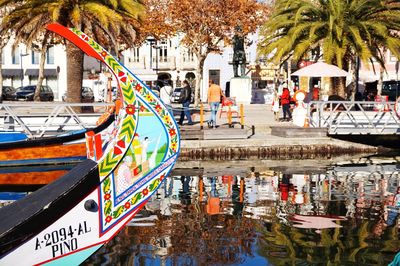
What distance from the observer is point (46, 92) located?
5538 cm

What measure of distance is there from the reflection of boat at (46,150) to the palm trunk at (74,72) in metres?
8.88

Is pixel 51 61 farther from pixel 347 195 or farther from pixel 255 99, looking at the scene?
pixel 347 195

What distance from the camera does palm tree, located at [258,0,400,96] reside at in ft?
95.7

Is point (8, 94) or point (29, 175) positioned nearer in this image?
point (29, 175)

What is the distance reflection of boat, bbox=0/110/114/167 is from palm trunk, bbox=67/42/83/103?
29.1 ft

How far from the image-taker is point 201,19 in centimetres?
4334

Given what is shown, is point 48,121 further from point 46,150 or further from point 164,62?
point 164,62

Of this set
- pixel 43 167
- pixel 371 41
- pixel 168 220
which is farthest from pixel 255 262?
pixel 371 41

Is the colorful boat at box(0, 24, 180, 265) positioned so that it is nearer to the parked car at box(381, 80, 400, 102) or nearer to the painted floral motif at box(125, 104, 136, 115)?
the painted floral motif at box(125, 104, 136, 115)

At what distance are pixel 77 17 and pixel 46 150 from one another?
794 cm

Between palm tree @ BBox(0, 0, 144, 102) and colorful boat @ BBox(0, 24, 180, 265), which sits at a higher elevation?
palm tree @ BBox(0, 0, 144, 102)

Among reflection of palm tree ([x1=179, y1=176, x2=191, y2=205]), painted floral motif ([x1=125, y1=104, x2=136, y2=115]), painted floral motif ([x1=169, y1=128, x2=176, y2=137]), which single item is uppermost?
painted floral motif ([x1=125, y1=104, x2=136, y2=115])

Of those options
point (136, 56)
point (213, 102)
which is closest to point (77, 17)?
point (213, 102)

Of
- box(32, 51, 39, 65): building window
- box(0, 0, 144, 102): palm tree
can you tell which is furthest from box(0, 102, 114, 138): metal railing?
box(32, 51, 39, 65): building window
